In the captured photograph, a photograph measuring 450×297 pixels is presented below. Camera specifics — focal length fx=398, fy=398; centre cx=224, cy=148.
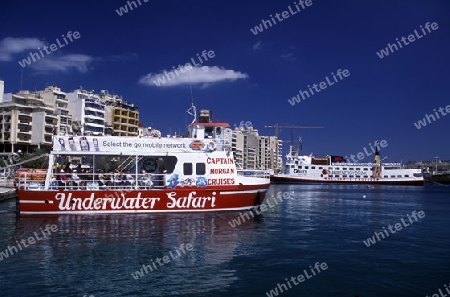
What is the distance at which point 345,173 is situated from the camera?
4097 inches

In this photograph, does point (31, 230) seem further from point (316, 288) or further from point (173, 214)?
point (316, 288)

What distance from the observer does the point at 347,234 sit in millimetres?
17656

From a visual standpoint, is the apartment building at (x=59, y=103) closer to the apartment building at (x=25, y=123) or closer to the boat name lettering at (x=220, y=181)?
the apartment building at (x=25, y=123)

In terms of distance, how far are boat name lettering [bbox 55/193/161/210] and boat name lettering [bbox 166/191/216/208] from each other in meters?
0.78

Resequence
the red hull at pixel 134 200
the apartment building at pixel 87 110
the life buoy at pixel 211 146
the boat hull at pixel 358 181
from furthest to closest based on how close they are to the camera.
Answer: the boat hull at pixel 358 181 → the apartment building at pixel 87 110 → the life buoy at pixel 211 146 → the red hull at pixel 134 200

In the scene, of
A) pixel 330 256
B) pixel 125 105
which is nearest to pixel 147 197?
pixel 330 256

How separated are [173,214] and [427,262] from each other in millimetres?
12927

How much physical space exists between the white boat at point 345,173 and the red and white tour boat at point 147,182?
78.7 meters

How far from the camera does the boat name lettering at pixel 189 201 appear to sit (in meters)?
21.7

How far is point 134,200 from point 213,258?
980cm

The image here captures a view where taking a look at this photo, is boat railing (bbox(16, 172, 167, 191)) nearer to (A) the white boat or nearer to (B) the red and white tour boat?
(B) the red and white tour boat

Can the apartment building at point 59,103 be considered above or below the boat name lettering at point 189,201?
above

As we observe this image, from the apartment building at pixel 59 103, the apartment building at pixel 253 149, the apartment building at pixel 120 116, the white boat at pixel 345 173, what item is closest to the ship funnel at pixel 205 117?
the apartment building at pixel 59 103

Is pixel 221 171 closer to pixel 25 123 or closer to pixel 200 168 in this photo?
pixel 200 168
